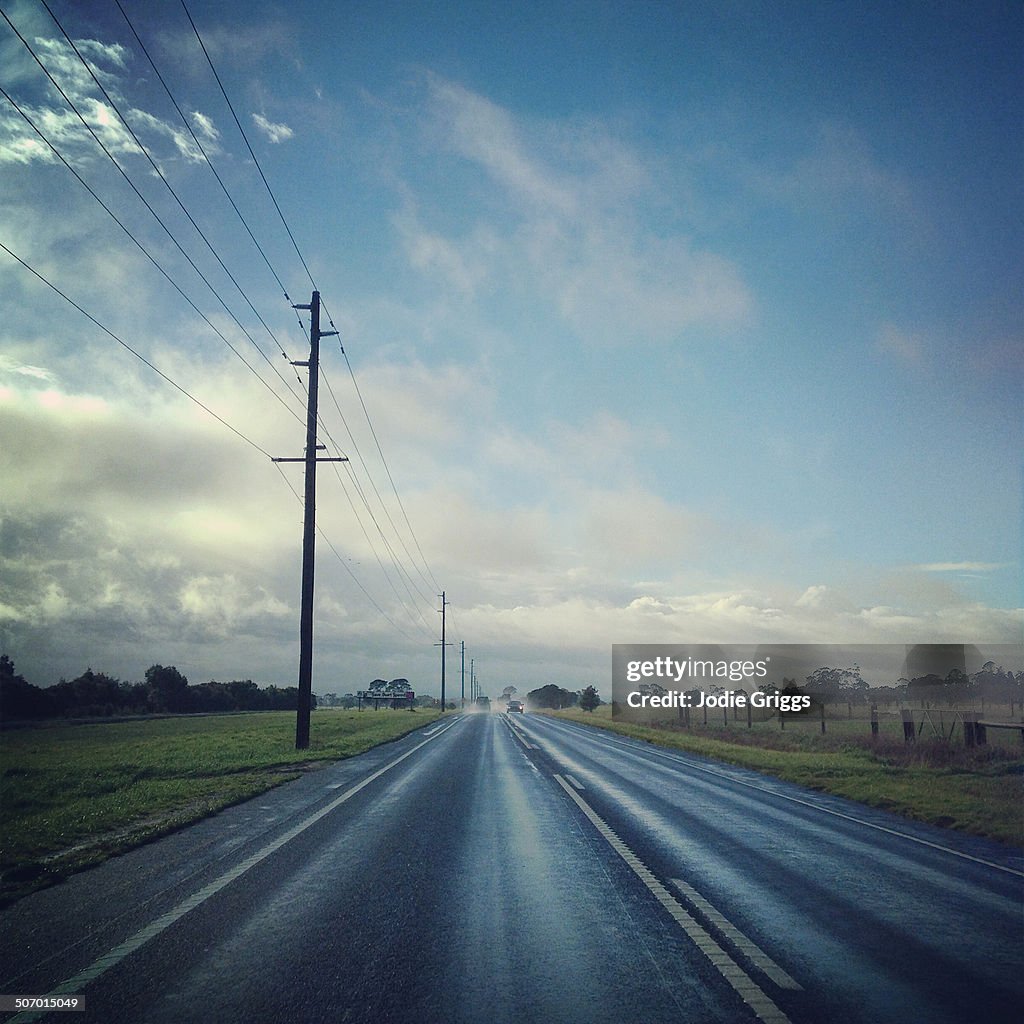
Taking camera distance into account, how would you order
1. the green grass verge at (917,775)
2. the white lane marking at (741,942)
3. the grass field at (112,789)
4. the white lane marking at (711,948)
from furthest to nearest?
the green grass verge at (917,775), the grass field at (112,789), the white lane marking at (741,942), the white lane marking at (711,948)

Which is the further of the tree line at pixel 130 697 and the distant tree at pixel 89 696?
the distant tree at pixel 89 696

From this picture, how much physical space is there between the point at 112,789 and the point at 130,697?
60.7 m

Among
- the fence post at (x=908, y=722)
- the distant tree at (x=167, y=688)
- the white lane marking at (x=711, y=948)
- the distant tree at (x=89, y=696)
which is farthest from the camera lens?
the distant tree at (x=167, y=688)

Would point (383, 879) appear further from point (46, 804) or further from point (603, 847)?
point (46, 804)

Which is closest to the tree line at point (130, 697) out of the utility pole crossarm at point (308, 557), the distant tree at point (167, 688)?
the distant tree at point (167, 688)

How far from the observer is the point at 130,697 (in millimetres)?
65438

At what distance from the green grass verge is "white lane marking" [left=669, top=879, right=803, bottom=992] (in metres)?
6.62

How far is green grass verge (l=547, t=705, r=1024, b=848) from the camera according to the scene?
11.8 meters

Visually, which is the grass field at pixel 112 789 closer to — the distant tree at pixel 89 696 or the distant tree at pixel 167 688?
the distant tree at pixel 89 696

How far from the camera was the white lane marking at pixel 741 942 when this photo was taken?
14.9 feet

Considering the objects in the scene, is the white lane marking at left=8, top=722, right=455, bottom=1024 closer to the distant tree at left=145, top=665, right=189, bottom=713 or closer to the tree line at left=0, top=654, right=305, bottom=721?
the tree line at left=0, top=654, right=305, bottom=721

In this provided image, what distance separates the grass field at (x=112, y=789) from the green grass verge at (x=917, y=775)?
12.5 meters

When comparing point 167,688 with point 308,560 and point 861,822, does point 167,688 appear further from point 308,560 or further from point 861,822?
point 861,822

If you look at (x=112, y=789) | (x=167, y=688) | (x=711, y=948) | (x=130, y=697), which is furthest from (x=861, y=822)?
(x=167, y=688)
